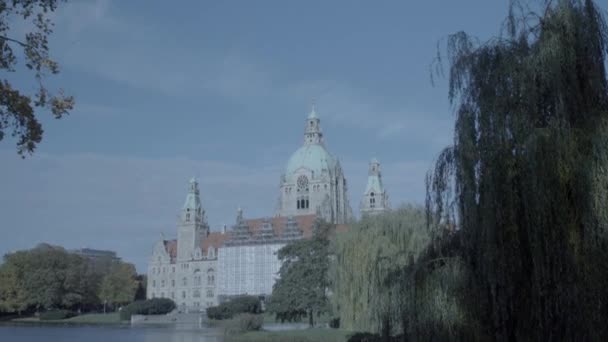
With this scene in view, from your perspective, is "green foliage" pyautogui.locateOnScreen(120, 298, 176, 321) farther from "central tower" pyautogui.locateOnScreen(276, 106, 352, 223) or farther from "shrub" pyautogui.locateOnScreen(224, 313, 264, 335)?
"shrub" pyautogui.locateOnScreen(224, 313, 264, 335)

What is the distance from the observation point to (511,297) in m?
11.1

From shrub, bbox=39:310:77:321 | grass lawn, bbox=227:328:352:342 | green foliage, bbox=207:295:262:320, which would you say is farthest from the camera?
shrub, bbox=39:310:77:321

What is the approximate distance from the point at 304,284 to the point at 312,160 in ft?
185

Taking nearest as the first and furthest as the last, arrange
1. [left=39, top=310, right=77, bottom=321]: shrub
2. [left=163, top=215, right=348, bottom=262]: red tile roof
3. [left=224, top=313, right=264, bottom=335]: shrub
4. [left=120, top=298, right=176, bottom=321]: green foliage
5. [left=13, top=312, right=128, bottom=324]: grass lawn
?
[left=224, top=313, right=264, bottom=335]: shrub, [left=13, top=312, right=128, bottom=324]: grass lawn, [left=39, top=310, right=77, bottom=321]: shrub, [left=120, top=298, right=176, bottom=321]: green foliage, [left=163, top=215, right=348, bottom=262]: red tile roof

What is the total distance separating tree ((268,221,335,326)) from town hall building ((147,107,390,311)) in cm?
3993

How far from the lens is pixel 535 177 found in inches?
414

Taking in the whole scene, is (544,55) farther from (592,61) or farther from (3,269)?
(3,269)

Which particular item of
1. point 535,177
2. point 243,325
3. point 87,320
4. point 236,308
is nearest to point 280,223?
point 236,308

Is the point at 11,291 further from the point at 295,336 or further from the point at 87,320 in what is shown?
the point at 295,336

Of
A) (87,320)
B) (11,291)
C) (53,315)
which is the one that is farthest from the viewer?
(11,291)

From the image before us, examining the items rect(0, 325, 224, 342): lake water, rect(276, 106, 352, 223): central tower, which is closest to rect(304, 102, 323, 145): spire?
rect(276, 106, 352, 223): central tower

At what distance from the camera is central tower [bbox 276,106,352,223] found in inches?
3821

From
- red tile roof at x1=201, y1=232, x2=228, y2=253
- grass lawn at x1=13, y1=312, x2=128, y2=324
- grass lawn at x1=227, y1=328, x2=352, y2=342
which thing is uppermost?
red tile roof at x1=201, y1=232, x2=228, y2=253

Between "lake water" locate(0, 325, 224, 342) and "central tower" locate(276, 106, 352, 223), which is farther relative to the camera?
"central tower" locate(276, 106, 352, 223)
